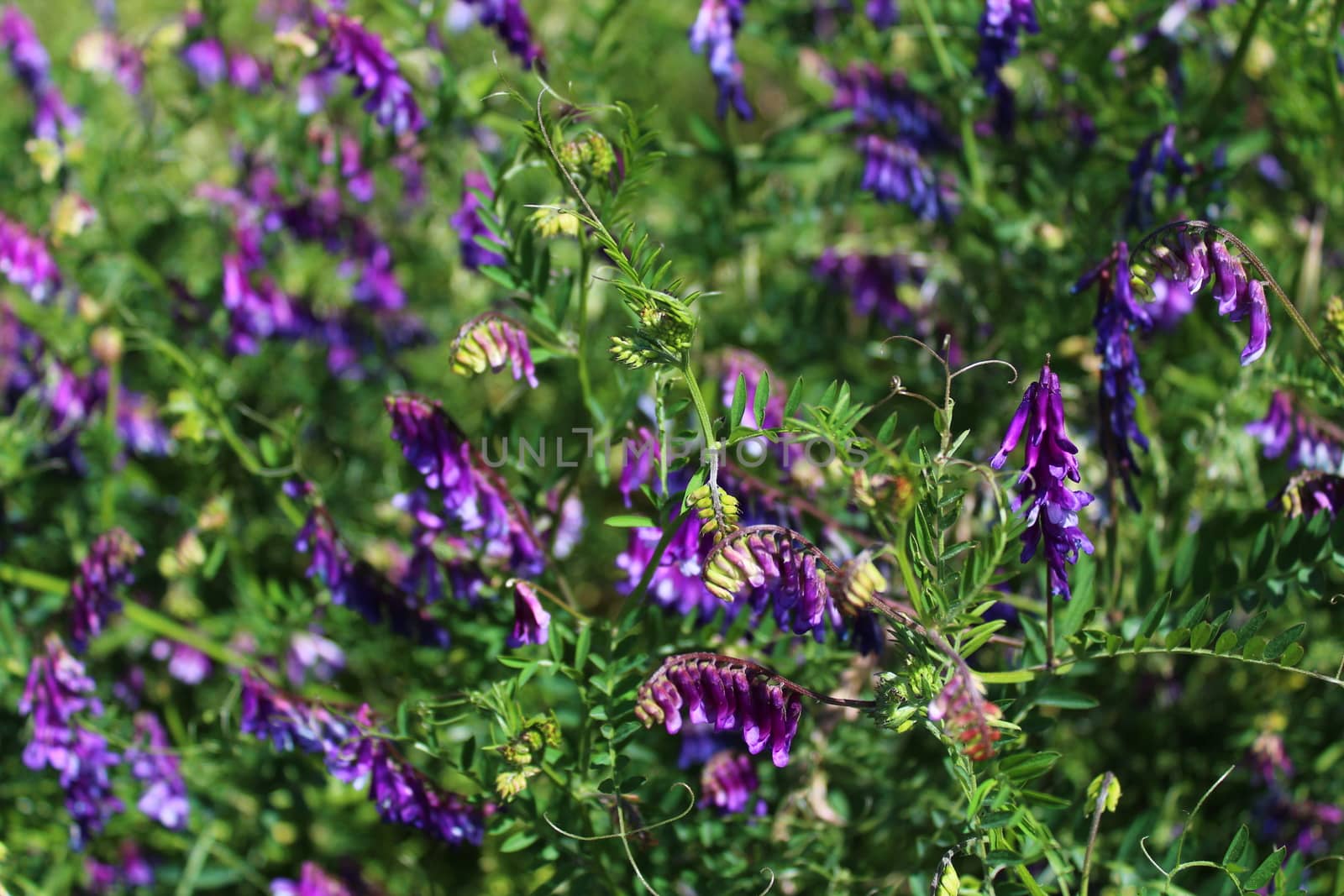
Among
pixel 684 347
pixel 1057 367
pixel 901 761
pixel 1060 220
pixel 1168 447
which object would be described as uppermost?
pixel 684 347

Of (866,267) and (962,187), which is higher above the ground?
(962,187)

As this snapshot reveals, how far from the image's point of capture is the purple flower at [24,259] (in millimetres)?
2674

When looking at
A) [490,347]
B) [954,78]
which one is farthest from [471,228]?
[954,78]

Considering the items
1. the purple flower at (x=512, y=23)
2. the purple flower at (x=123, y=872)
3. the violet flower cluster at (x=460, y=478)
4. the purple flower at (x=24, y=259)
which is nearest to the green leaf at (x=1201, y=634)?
the violet flower cluster at (x=460, y=478)

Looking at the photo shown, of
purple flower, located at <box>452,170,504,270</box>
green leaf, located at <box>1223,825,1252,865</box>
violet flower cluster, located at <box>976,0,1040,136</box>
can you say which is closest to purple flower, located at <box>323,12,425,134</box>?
purple flower, located at <box>452,170,504,270</box>

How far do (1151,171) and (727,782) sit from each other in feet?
4.49

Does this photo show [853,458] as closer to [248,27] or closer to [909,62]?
[909,62]

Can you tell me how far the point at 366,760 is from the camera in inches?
77.1

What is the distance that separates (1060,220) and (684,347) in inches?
54.9

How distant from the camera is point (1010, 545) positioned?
5.85 feet

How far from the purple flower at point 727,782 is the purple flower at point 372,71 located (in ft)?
4.60

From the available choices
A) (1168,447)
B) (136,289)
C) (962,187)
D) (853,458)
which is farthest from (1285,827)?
(136,289)

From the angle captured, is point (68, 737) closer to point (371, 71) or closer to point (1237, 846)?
point (371, 71)

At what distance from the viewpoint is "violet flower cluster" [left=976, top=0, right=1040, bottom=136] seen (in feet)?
7.11
